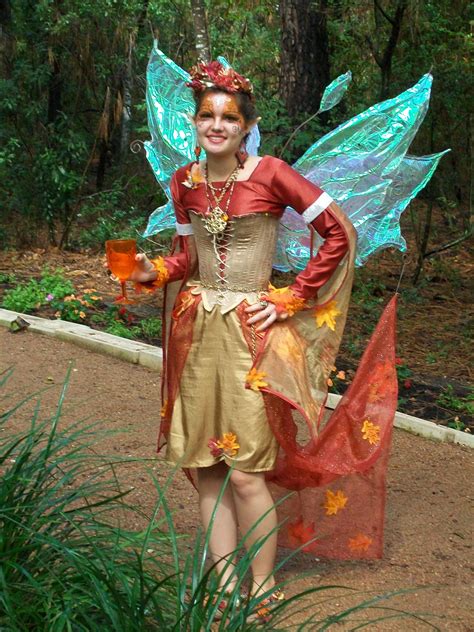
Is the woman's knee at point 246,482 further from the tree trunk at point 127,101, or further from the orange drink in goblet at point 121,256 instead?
the tree trunk at point 127,101

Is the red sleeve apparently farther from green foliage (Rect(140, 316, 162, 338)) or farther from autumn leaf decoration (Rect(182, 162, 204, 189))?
green foliage (Rect(140, 316, 162, 338))

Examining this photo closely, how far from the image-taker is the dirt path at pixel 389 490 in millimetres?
4109

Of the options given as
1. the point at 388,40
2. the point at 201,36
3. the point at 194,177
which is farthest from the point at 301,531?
the point at 388,40

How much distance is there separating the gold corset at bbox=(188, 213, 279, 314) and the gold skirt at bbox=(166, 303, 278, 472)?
65mm

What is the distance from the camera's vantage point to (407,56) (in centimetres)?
950

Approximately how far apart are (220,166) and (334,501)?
145 centimetres

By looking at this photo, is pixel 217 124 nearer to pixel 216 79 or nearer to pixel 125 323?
pixel 216 79

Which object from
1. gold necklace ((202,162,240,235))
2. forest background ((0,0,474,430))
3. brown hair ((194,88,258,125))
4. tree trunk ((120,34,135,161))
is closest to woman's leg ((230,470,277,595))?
gold necklace ((202,162,240,235))

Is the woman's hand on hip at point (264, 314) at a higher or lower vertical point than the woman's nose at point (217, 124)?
lower

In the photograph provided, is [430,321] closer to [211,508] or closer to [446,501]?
[446,501]

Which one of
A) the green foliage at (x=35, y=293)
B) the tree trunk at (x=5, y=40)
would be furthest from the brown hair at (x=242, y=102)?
the tree trunk at (x=5, y=40)

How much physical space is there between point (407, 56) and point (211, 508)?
21.6 ft

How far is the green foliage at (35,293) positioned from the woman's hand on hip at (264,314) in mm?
4951

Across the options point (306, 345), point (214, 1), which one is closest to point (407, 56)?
point (214, 1)
